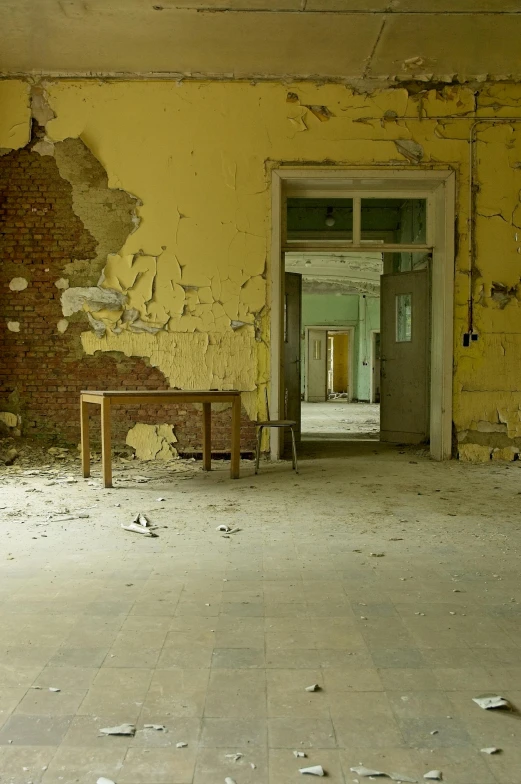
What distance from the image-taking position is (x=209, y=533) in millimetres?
3488

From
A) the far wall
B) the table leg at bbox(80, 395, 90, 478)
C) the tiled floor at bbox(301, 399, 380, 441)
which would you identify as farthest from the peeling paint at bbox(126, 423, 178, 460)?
the far wall

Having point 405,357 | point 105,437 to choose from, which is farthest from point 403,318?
point 105,437

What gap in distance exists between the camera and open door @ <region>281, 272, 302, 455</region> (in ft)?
23.1

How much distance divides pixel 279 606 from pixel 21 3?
5.08m

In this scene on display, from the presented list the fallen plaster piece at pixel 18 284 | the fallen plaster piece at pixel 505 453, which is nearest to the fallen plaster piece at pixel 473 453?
the fallen plaster piece at pixel 505 453

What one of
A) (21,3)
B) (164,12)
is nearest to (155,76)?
(164,12)

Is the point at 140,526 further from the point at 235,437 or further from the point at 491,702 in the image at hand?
the point at 491,702

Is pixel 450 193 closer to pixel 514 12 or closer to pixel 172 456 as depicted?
pixel 514 12

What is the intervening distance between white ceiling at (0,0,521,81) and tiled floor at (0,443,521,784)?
155 inches

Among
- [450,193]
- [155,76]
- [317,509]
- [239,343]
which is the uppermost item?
[155,76]

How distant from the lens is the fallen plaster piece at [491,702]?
168 centimetres

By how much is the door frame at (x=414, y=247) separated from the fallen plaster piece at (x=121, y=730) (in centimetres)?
455

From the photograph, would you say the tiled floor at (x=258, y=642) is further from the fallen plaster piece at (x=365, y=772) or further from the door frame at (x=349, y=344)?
the door frame at (x=349, y=344)

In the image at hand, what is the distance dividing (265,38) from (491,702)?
212 inches
